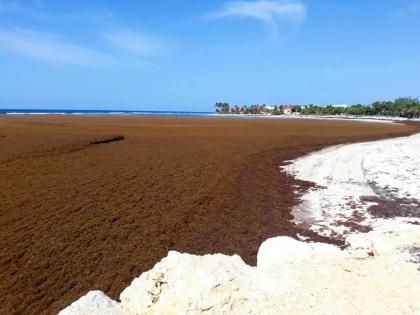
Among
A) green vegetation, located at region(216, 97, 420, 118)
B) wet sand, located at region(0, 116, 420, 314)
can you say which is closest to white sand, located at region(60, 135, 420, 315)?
wet sand, located at region(0, 116, 420, 314)

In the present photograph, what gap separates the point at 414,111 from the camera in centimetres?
13462

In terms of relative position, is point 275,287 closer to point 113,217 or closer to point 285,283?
point 285,283

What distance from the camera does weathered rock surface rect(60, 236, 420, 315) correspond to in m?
4.58

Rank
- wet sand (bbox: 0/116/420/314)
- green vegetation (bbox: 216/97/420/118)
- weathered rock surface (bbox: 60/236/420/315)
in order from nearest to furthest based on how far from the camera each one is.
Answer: weathered rock surface (bbox: 60/236/420/315), wet sand (bbox: 0/116/420/314), green vegetation (bbox: 216/97/420/118)

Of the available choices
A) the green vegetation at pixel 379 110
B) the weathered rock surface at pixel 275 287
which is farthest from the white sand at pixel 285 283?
the green vegetation at pixel 379 110

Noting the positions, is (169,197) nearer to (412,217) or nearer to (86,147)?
(412,217)

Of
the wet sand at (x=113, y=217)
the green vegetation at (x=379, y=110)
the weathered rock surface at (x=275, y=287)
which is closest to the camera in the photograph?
the weathered rock surface at (x=275, y=287)

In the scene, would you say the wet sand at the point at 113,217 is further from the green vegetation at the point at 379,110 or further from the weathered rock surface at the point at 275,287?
the green vegetation at the point at 379,110

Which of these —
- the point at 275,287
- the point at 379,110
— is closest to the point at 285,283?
the point at 275,287

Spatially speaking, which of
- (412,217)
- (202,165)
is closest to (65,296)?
(412,217)

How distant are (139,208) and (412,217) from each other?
729cm

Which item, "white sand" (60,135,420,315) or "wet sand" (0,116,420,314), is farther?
"wet sand" (0,116,420,314)

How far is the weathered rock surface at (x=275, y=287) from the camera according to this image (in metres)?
4.58

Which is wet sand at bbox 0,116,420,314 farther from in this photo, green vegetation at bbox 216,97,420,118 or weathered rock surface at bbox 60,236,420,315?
green vegetation at bbox 216,97,420,118
